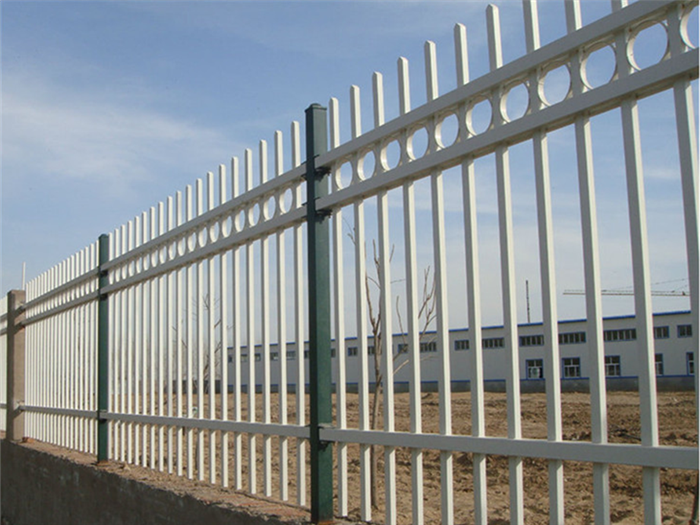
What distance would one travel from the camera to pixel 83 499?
6613mm

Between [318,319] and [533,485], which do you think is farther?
[533,485]

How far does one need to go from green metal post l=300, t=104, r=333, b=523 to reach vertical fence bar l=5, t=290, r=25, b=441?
7.22 metres

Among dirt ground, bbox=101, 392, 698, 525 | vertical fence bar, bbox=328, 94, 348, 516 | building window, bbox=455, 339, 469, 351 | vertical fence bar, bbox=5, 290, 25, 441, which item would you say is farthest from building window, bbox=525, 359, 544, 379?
vertical fence bar, bbox=328, 94, 348, 516

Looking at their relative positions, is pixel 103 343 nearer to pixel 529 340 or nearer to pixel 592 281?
pixel 592 281

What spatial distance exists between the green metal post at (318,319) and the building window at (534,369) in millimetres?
21618

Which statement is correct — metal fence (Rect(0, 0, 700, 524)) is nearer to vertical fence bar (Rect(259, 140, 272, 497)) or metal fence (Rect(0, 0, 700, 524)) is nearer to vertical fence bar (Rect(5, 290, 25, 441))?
vertical fence bar (Rect(259, 140, 272, 497))

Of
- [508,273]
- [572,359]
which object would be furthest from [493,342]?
[508,273]

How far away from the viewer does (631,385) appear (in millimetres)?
23812

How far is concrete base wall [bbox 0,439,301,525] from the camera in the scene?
4.50 meters

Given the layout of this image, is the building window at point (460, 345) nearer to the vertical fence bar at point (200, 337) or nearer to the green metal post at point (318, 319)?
the vertical fence bar at point (200, 337)

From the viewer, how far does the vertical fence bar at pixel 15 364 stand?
997 centimetres

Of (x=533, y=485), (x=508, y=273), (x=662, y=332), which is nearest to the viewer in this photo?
(x=508, y=273)

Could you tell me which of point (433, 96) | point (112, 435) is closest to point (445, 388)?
point (433, 96)

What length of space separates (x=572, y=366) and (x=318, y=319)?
27.6 meters
